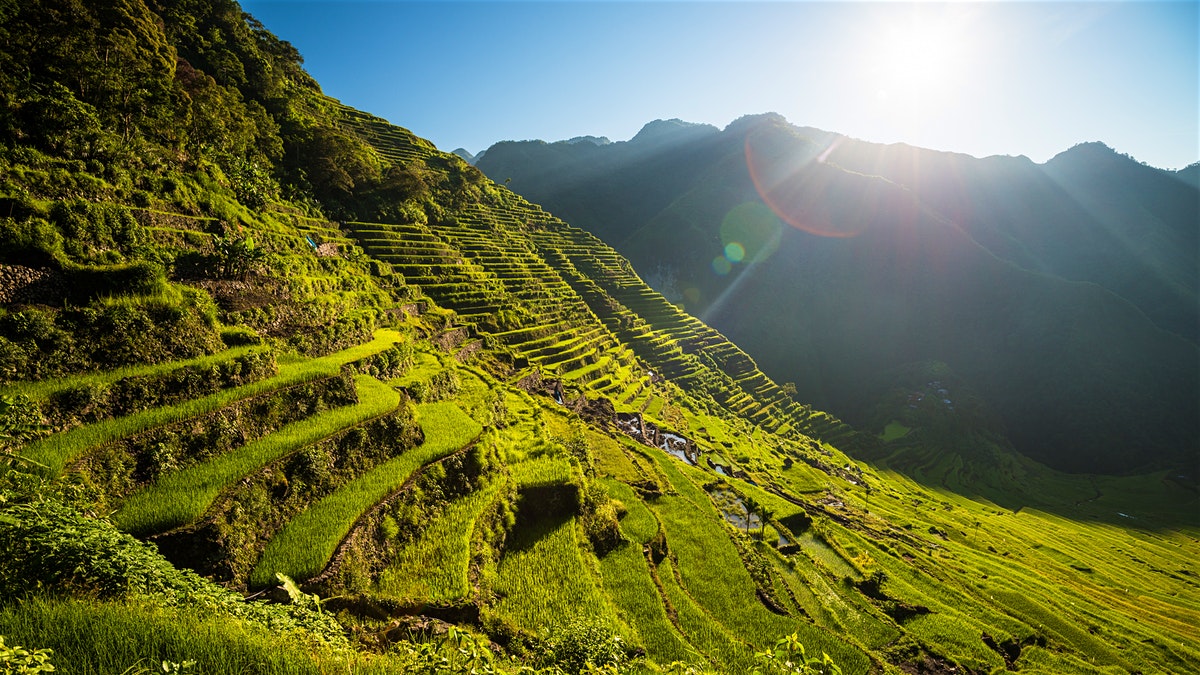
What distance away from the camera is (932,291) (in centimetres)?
15188

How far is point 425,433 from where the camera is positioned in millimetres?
14680

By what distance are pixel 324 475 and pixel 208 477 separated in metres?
2.23

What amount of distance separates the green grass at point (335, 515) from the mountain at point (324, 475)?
0.08 metres

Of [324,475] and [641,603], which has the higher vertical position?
[324,475]

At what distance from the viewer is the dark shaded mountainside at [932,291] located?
395 feet

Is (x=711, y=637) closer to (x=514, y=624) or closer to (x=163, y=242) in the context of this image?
(x=514, y=624)

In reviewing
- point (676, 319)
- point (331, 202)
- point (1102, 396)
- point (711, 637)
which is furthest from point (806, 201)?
point (711, 637)

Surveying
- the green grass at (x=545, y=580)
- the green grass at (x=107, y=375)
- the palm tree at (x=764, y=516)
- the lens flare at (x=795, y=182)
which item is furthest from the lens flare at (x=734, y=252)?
the green grass at (x=107, y=375)

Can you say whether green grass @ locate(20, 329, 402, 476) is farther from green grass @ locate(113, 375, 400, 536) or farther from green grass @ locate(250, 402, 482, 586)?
green grass @ locate(250, 402, 482, 586)

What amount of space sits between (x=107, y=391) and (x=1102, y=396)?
186m

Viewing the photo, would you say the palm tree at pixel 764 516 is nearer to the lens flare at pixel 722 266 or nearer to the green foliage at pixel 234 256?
the green foliage at pixel 234 256

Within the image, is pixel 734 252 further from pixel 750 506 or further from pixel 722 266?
pixel 750 506

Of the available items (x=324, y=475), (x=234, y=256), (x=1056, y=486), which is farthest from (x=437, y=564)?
(x=1056, y=486)

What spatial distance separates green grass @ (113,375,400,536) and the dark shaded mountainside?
124 meters
